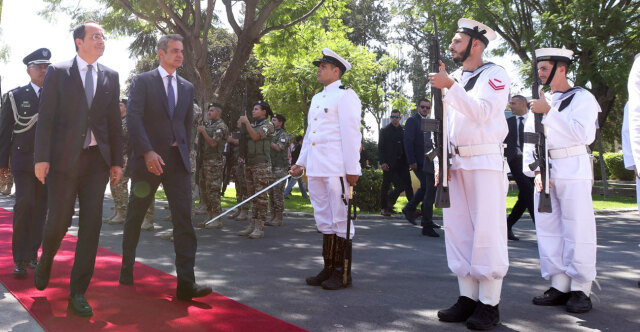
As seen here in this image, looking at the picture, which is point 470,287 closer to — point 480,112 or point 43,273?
Answer: point 480,112

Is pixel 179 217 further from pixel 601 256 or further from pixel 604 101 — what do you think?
pixel 604 101

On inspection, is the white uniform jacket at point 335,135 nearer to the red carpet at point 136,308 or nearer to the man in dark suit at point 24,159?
the red carpet at point 136,308

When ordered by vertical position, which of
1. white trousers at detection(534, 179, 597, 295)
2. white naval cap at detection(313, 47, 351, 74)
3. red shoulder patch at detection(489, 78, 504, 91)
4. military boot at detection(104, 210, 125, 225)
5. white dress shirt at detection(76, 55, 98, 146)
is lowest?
military boot at detection(104, 210, 125, 225)

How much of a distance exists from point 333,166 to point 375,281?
4.09 ft

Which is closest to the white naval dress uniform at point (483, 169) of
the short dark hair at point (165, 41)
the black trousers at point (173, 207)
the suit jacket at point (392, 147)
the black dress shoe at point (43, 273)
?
the black trousers at point (173, 207)

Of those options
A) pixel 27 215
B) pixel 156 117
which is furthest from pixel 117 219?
pixel 156 117

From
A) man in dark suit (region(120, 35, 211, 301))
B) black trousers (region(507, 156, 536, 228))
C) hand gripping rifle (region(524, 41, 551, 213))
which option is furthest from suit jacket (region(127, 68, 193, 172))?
black trousers (region(507, 156, 536, 228))

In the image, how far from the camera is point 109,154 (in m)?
4.62

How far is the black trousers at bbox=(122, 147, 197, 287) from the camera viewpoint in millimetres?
4758

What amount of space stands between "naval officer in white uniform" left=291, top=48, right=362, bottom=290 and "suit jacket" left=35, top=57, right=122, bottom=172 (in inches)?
75.7

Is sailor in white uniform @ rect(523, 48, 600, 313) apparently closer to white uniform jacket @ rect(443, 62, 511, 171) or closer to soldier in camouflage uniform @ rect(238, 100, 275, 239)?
white uniform jacket @ rect(443, 62, 511, 171)

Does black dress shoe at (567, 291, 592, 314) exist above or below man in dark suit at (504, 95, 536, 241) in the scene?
below

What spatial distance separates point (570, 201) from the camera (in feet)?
15.7

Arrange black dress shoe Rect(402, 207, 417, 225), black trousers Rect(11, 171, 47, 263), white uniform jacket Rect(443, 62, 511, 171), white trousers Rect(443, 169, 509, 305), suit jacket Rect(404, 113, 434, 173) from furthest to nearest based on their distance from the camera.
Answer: black dress shoe Rect(402, 207, 417, 225), suit jacket Rect(404, 113, 434, 173), black trousers Rect(11, 171, 47, 263), white trousers Rect(443, 169, 509, 305), white uniform jacket Rect(443, 62, 511, 171)
